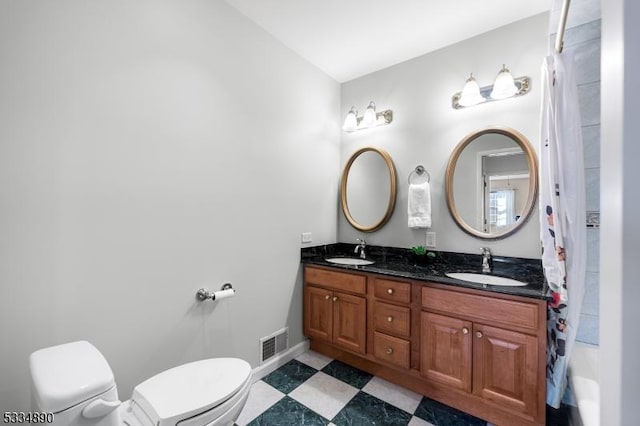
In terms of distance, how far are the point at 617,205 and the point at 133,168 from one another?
1.69 m

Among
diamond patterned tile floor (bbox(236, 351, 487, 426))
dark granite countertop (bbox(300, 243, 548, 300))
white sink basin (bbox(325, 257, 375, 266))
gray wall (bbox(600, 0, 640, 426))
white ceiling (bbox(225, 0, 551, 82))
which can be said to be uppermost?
white ceiling (bbox(225, 0, 551, 82))

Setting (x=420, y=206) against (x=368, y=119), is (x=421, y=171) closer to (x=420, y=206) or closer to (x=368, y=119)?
(x=420, y=206)

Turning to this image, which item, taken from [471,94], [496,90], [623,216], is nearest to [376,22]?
[471,94]

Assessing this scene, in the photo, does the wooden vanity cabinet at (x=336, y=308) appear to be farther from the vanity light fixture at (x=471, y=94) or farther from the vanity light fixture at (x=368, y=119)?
the vanity light fixture at (x=471, y=94)

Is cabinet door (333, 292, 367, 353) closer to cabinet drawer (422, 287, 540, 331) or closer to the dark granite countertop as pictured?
the dark granite countertop

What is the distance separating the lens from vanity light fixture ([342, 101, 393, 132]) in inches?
97.2

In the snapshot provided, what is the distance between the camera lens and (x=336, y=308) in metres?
2.14

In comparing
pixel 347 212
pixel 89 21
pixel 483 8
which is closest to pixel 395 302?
pixel 347 212

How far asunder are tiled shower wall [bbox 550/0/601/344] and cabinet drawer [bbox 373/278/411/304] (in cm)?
91

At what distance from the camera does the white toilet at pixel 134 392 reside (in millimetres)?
794

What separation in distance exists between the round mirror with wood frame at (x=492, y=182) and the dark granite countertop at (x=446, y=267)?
0.21 m

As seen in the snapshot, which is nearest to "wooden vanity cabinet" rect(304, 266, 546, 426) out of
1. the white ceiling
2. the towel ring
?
the towel ring

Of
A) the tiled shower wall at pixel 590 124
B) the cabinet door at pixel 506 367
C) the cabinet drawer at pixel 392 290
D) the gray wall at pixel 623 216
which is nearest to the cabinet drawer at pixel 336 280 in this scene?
the cabinet drawer at pixel 392 290

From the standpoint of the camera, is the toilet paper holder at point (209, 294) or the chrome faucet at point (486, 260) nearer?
the toilet paper holder at point (209, 294)
